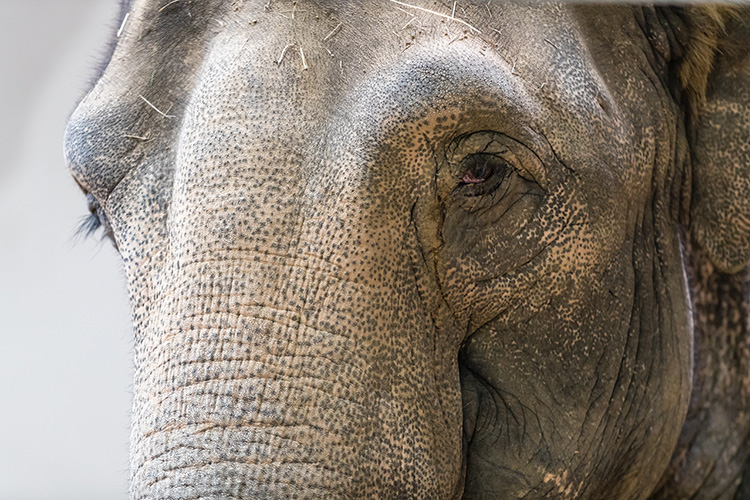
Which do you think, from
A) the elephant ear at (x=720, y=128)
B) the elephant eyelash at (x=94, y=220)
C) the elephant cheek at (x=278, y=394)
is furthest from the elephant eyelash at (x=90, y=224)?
the elephant ear at (x=720, y=128)

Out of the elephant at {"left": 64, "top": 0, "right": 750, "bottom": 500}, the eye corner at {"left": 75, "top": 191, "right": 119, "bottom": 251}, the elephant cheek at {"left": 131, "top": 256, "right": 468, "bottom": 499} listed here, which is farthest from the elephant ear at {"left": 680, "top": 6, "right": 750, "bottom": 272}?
the eye corner at {"left": 75, "top": 191, "right": 119, "bottom": 251}

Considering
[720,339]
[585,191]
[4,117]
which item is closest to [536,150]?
[585,191]

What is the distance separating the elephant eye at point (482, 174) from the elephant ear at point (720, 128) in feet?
1.37

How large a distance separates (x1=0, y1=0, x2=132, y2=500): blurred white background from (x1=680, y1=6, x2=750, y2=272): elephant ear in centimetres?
222

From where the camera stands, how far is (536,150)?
124cm

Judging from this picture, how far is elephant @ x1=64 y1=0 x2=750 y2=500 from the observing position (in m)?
1.09

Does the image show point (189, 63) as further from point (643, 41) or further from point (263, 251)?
point (643, 41)

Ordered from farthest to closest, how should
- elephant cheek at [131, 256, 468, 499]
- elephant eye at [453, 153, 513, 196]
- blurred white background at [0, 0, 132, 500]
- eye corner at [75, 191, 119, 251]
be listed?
blurred white background at [0, 0, 132, 500], eye corner at [75, 191, 119, 251], elephant eye at [453, 153, 513, 196], elephant cheek at [131, 256, 468, 499]

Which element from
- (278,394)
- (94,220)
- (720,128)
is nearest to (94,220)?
(94,220)

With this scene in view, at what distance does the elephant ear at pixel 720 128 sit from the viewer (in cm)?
141

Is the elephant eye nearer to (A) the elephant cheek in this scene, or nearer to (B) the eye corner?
(A) the elephant cheek

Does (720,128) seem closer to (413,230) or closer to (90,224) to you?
(413,230)

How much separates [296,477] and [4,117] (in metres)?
2.03

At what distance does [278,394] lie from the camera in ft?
3.48
